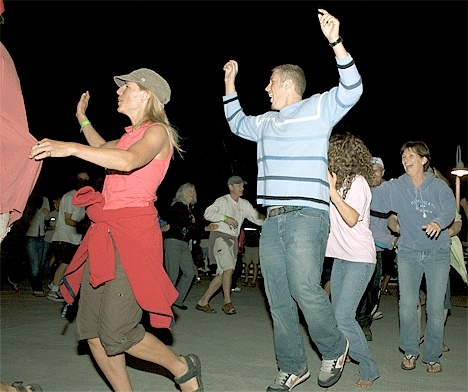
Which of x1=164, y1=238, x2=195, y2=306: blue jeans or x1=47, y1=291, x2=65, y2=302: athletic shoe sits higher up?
x1=164, y1=238, x2=195, y2=306: blue jeans

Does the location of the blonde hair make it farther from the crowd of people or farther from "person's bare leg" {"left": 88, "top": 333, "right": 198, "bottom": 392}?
"person's bare leg" {"left": 88, "top": 333, "right": 198, "bottom": 392}

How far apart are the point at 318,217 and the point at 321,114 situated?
72 cm

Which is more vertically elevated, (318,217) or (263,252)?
(318,217)

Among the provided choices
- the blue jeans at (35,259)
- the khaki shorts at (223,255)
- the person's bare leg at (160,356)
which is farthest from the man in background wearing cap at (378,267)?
the blue jeans at (35,259)

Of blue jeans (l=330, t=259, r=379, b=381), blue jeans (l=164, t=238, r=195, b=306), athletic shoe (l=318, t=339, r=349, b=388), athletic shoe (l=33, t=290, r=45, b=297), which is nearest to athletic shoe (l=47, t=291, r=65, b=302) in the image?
athletic shoe (l=33, t=290, r=45, b=297)

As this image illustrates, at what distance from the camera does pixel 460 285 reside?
13523 mm

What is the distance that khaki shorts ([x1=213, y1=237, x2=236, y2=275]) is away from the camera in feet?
29.4

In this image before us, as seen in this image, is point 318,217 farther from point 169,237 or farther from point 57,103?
point 57,103

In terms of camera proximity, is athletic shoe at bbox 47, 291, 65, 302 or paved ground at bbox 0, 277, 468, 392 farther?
athletic shoe at bbox 47, 291, 65, 302

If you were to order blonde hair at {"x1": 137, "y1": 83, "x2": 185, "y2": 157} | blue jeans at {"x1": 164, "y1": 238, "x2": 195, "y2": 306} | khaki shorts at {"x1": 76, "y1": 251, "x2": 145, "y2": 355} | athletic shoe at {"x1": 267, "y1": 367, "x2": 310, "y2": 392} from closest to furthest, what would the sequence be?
khaki shorts at {"x1": 76, "y1": 251, "x2": 145, "y2": 355}
blonde hair at {"x1": 137, "y1": 83, "x2": 185, "y2": 157}
athletic shoe at {"x1": 267, "y1": 367, "x2": 310, "y2": 392}
blue jeans at {"x1": 164, "y1": 238, "x2": 195, "y2": 306}

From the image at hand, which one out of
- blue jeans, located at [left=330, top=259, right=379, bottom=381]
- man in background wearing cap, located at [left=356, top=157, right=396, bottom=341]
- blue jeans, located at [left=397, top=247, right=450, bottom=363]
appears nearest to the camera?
blue jeans, located at [left=330, top=259, right=379, bottom=381]

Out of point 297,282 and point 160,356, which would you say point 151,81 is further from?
point 160,356

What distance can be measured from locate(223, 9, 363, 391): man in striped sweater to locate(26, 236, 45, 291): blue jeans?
747 centimetres

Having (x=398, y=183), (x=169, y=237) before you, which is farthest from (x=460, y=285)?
(x=398, y=183)
